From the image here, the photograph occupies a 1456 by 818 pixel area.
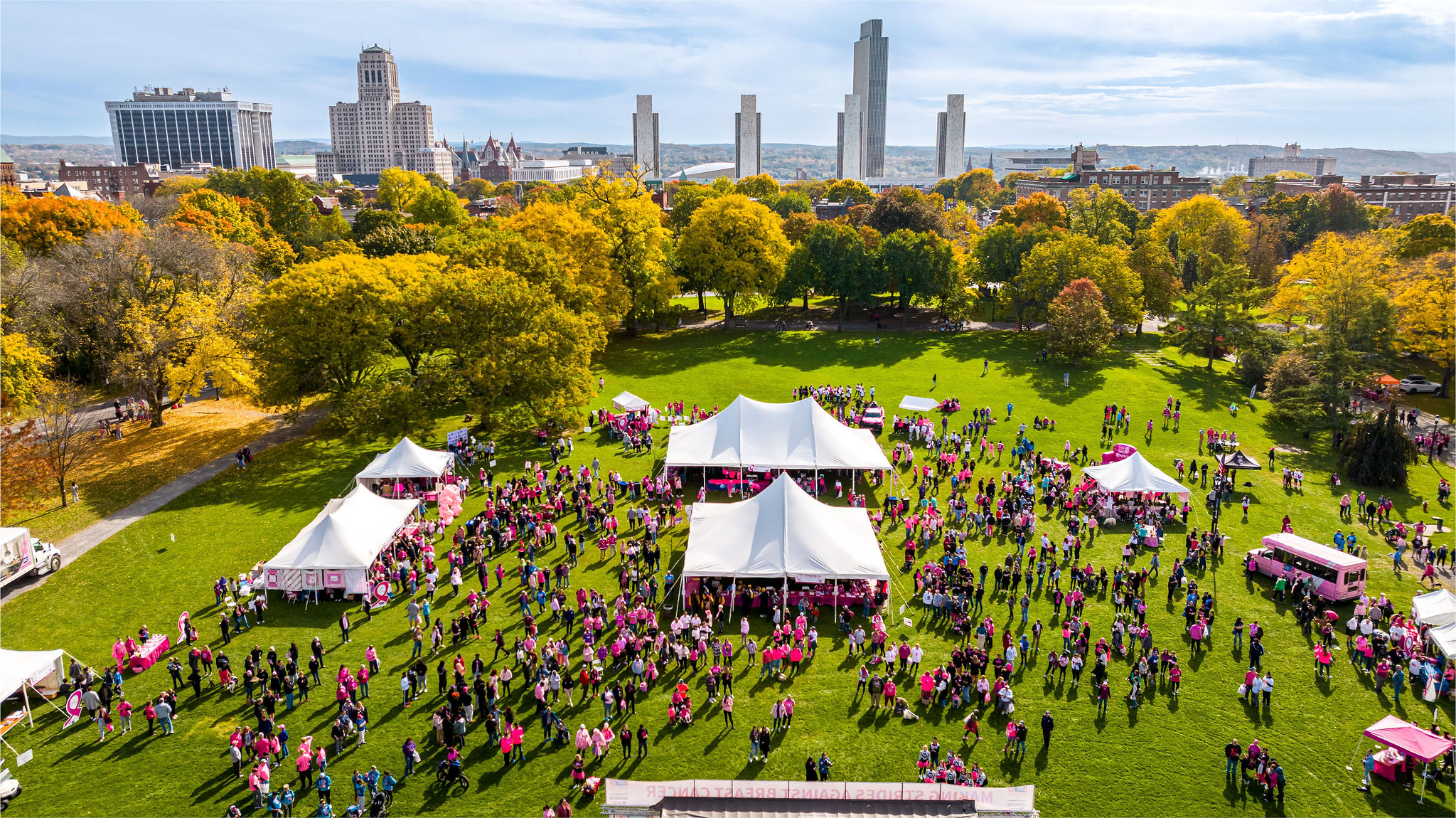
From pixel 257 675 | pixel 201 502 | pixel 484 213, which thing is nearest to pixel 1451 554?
pixel 257 675

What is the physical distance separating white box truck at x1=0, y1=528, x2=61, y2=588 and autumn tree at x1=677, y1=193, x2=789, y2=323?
133 ft

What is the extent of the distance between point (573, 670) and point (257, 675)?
278 inches

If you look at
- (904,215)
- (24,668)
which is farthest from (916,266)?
(24,668)

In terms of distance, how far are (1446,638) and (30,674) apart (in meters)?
31.5

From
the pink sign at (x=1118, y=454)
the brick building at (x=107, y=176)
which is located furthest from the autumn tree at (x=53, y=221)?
the brick building at (x=107, y=176)

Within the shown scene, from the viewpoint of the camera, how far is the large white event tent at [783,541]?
21703 mm

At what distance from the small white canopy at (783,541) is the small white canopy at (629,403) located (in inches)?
553

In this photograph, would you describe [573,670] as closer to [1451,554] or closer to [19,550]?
[19,550]

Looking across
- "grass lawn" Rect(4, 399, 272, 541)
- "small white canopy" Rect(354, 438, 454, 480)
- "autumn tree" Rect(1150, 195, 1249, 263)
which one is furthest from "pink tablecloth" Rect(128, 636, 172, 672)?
"autumn tree" Rect(1150, 195, 1249, 263)

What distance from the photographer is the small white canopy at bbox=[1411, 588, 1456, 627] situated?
20312 mm

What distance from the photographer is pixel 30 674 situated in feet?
57.4

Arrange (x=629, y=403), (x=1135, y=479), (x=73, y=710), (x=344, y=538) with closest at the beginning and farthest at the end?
(x=73, y=710) → (x=344, y=538) → (x=1135, y=479) → (x=629, y=403)

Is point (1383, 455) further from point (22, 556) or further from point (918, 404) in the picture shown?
Result: point (22, 556)

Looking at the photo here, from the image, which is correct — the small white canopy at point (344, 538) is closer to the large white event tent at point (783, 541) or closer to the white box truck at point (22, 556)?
the white box truck at point (22, 556)
